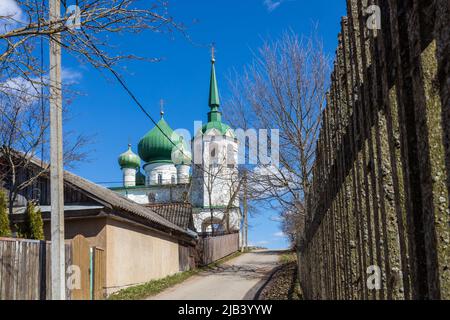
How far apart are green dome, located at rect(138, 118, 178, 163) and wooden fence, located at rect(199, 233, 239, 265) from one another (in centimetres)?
1775

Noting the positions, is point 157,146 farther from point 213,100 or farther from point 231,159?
point 231,159

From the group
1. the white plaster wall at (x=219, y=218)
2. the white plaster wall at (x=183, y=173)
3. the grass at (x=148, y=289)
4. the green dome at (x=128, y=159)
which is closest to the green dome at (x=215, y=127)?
the white plaster wall at (x=183, y=173)

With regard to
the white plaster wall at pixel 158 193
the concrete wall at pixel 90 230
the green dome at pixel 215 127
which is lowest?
the concrete wall at pixel 90 230

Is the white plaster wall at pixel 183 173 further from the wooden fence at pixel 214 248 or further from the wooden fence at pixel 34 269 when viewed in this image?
the wooden fence at pixel 34 269

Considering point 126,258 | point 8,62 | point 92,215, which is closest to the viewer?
→ point 8,62

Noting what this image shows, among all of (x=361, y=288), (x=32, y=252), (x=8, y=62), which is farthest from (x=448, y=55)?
(x=32, y=252)

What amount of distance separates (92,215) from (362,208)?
15686 mm

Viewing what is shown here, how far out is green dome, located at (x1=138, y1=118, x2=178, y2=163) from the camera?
57644mm

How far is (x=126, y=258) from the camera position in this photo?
61.5ft

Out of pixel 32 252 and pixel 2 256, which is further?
pixel 32 252

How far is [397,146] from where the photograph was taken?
1.88m

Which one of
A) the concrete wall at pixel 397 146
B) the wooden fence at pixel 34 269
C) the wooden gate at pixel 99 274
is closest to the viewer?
the concrete wall at pixel 397 146

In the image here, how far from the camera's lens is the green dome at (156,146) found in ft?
189

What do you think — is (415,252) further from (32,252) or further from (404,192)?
(32,252)
